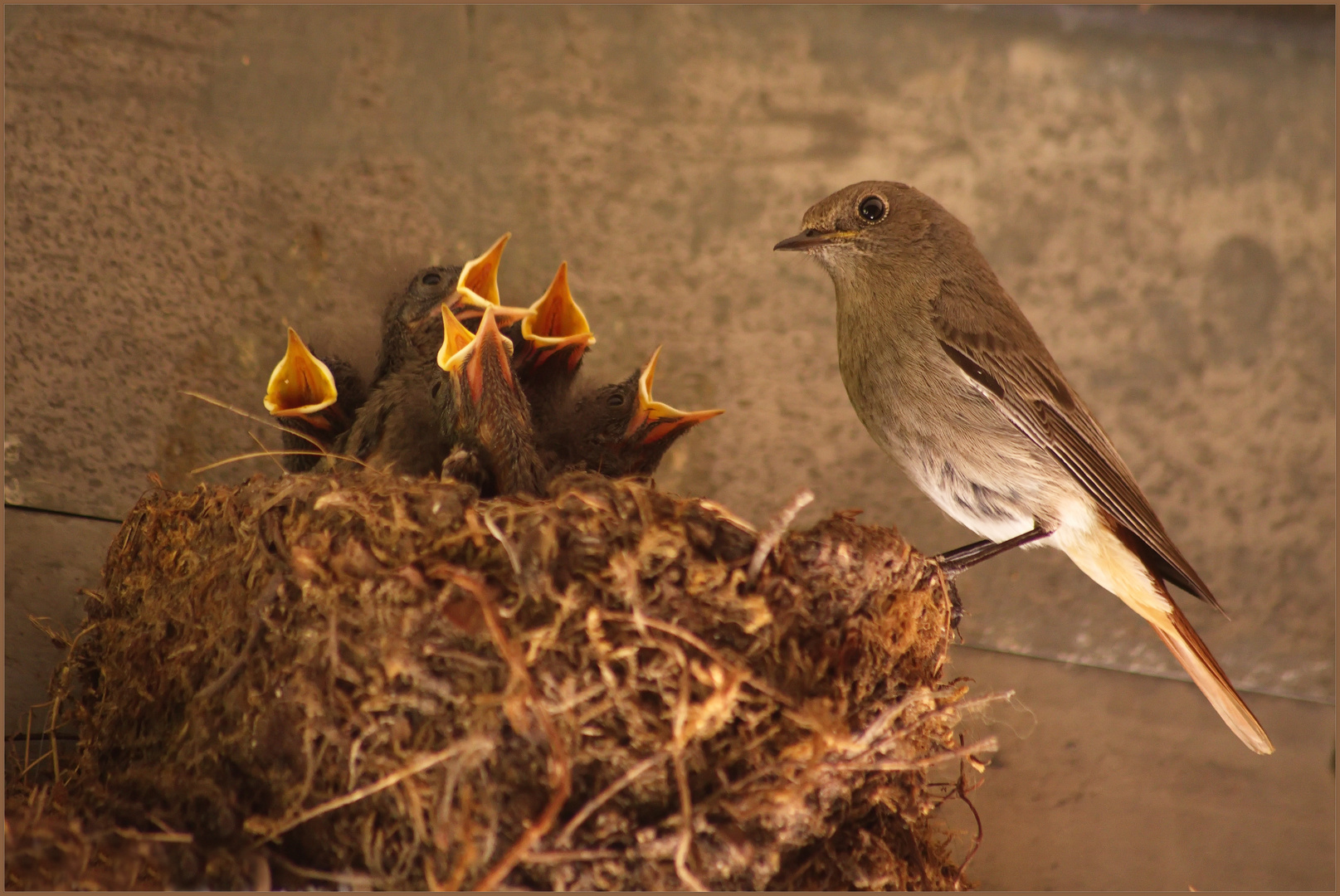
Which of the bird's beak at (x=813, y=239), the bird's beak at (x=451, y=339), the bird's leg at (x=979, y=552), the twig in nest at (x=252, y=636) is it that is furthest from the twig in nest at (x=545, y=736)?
the bird's beak at (x=813, y=239)

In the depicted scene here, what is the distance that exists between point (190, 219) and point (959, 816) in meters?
2.74

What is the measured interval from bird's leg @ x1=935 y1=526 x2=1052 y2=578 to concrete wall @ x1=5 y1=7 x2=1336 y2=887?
0.39 metres

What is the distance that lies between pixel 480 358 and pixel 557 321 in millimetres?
466

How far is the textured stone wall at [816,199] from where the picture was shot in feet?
10.3

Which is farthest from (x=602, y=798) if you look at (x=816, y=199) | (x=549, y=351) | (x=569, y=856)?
(x=816, y=199)

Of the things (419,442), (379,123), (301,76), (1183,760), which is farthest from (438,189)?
(1183,760)

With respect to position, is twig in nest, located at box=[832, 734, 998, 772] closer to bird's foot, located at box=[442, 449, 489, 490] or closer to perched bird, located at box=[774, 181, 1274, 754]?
perched bird, located at box=[774, 181, 1274, 754]

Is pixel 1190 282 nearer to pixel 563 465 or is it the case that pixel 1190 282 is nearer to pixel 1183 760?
pixel 1183 760

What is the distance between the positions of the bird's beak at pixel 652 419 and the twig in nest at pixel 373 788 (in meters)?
1.06

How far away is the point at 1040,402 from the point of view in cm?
266

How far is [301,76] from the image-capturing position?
3180mm

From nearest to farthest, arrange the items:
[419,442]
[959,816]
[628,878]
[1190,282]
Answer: [628,878] → [419,442] → [959,816] → [1190,282]

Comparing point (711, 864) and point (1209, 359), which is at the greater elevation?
point (1209, 359)

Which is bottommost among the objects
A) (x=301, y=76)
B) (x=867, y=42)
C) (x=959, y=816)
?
(x=959, y=816)
